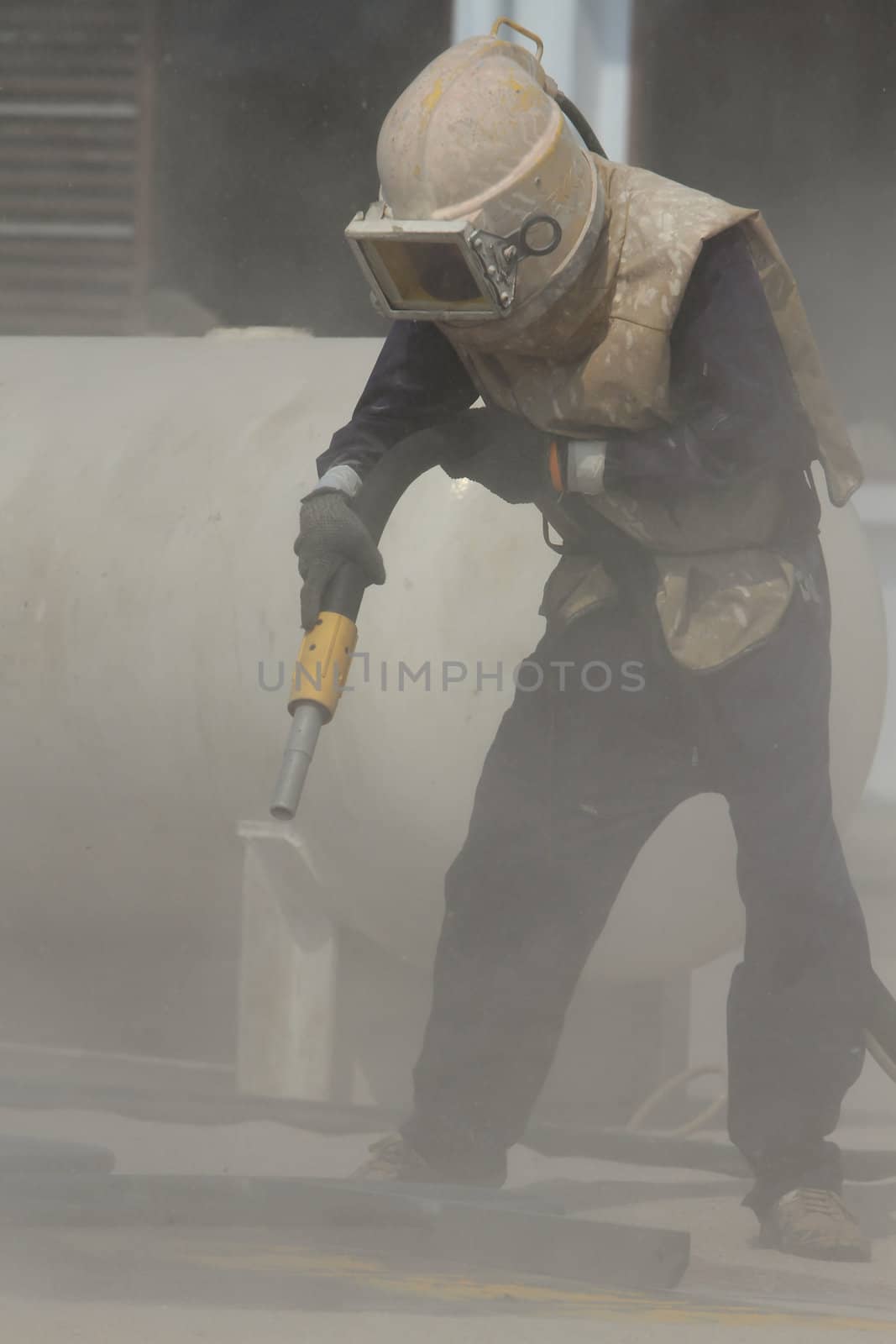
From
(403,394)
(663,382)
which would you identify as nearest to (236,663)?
(403,394)

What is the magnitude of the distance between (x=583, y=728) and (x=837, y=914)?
1.10 ft

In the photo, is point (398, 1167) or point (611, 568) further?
point (398, 1167)

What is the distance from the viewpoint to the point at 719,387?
1.68 m

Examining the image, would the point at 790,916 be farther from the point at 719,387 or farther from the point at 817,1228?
the point at 719,387

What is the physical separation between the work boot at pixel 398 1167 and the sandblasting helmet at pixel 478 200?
0.94m

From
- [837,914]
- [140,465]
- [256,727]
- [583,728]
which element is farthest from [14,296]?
[837,914]

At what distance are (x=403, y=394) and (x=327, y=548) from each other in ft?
0.73

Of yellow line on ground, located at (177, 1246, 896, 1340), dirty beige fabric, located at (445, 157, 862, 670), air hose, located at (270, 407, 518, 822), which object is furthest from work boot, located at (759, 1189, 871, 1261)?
air hose, located at (270, 407, 518, 822)

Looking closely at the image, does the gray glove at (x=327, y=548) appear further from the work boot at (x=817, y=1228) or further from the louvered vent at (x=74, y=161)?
the louvered vent at (x=74, y=161)

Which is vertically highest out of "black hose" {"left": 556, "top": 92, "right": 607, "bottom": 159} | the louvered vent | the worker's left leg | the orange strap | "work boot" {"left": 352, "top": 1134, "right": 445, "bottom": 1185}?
the louvered vent

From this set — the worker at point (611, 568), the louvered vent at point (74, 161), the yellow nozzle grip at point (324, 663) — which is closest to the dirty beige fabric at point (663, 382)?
the worker at point (611, 568)

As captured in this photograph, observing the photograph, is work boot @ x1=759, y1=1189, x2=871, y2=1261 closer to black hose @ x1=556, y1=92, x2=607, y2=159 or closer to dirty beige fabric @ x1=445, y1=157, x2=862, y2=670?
dirty beige fabric @ x1=445, y1=157, x2=862, y2=670

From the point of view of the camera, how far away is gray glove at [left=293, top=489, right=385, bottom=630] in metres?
1.76

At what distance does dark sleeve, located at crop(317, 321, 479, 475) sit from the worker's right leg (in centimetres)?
29
